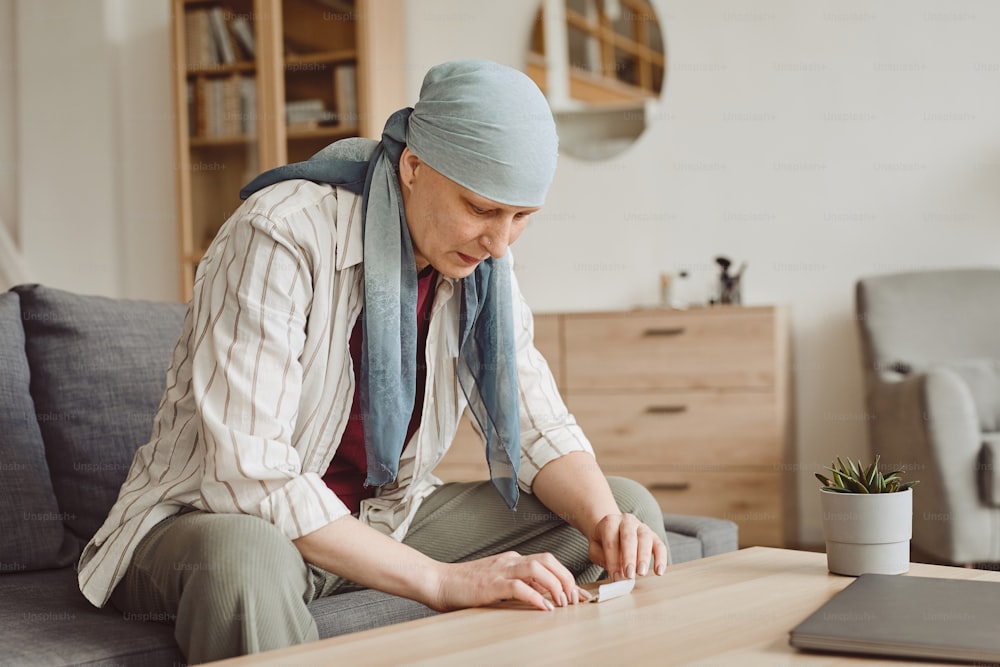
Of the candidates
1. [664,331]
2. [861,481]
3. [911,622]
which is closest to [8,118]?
[664,331]

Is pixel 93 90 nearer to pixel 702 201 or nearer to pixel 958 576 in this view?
pixel 702 201

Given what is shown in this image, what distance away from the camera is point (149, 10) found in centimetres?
457

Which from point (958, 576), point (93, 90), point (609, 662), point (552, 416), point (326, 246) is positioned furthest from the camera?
point (93, 90)

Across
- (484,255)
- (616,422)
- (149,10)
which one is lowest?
(616,422)

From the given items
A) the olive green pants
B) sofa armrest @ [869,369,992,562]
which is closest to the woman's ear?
the olive green pants

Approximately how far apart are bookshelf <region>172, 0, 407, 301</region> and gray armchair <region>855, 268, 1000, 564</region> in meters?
1.98

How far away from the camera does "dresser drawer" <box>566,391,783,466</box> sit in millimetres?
3367

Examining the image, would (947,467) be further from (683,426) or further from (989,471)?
(683,426)

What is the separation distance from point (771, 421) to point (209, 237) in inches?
89.5

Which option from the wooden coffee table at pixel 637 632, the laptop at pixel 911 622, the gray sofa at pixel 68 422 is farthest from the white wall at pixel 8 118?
the laptop at pixel 911 622

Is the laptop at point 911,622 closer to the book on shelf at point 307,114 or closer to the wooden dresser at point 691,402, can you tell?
the wooden dresser at point 691,402

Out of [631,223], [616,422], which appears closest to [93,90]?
[631,223]

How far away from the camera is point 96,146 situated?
4527 mm

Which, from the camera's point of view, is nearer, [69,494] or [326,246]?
[326,246]
